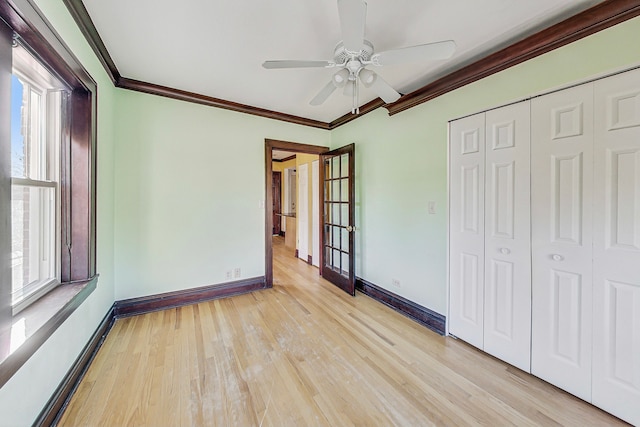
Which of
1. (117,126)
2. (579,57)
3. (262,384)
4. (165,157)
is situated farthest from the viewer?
(165,157)

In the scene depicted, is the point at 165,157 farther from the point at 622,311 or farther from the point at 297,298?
the point at 622,311

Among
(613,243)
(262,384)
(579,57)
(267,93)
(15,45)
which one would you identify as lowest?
(262,384)

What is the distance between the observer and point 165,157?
290 centimetres

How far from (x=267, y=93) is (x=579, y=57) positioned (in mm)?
2649

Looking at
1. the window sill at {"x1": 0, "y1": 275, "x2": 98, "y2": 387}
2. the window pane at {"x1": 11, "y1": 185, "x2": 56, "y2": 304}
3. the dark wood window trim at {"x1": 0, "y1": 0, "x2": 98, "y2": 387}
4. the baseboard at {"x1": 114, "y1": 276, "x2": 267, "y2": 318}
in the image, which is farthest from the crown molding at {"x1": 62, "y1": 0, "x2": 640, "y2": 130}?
the baseboard at {"x1": 114, "y1": 276, "x2": 267, "y2": 318}

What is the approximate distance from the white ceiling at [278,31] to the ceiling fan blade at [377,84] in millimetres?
300

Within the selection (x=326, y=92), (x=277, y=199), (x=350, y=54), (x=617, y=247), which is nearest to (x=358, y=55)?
(x=350, y=54)

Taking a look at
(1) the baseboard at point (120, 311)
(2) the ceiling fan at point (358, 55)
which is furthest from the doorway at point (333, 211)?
(2) the ceiling fan at point (358, 55)

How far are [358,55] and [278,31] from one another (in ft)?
2.11

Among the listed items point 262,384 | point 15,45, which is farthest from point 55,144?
point 262,384

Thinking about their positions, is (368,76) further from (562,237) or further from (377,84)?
(562,237)

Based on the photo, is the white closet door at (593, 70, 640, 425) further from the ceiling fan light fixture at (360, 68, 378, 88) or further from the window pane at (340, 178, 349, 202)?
the window pane at (340, 178, 349, 202)

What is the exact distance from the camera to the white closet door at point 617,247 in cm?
143

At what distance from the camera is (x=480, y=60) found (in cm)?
205
